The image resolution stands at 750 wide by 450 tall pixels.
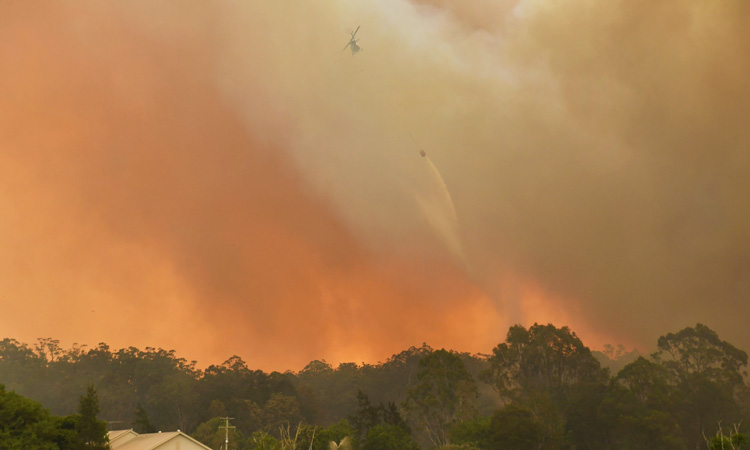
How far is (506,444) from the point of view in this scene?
73.9 meters

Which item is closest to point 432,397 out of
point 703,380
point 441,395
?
point 441,395

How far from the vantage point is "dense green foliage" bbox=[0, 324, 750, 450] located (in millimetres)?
76688

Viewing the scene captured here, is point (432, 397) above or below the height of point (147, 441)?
above

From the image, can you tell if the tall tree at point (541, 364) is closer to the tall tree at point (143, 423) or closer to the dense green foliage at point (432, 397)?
the dense green foliage at point (432, 397)

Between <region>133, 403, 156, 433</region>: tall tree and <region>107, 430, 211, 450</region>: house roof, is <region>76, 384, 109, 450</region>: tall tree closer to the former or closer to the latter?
<region>107, 430, 211, 450</region>: house roof

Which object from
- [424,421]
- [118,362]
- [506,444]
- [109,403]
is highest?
[118,362]

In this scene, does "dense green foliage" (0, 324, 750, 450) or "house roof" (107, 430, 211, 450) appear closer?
"house roof" (107, 430, 211, 450)

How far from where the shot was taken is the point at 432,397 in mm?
89938

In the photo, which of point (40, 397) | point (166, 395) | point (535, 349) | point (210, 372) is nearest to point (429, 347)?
point (535, 349)

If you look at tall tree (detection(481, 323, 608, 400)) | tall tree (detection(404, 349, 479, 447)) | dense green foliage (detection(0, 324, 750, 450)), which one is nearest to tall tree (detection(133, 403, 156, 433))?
dense green foliage (detection(0, 324, 750, 450))

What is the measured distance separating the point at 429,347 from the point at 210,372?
4331 centimetres

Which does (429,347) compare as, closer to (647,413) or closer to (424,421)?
(424,421)

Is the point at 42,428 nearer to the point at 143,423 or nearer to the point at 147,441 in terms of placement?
the point at 147,441

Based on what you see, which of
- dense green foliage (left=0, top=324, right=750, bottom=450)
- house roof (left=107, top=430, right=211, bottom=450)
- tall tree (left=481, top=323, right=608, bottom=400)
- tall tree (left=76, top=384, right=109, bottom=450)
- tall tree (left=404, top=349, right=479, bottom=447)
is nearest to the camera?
tall tree (left=76, top=384, right=109, bottom=450)
